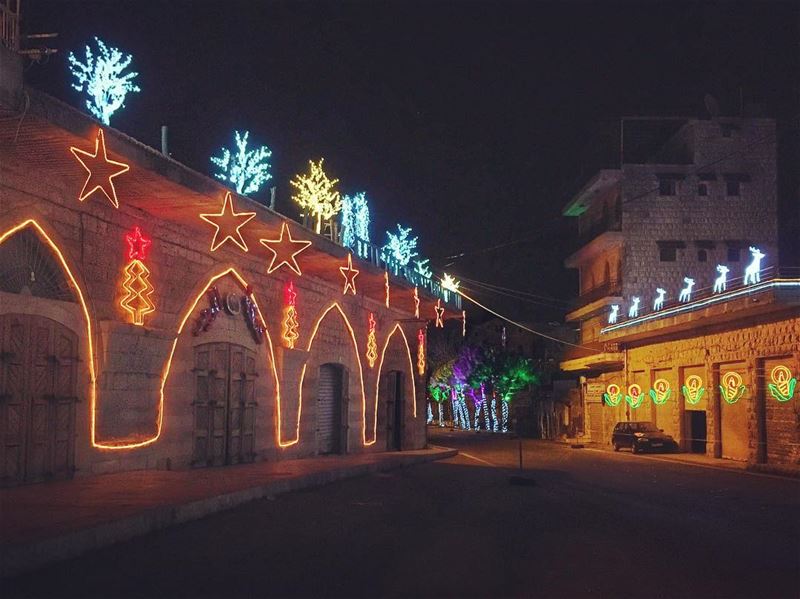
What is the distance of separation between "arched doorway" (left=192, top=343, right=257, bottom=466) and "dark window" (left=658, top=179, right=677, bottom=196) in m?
32.6

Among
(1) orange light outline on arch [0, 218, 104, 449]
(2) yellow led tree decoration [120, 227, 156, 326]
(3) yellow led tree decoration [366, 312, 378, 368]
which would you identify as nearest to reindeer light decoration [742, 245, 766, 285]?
(3) yellow led tree decoration [366, 312, 378, 368]

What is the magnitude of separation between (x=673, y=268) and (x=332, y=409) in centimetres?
2710

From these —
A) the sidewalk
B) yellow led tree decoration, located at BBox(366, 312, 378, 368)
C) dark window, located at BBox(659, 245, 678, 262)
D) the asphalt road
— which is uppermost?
dark window, located at BBox(659, 245, 678, 262)

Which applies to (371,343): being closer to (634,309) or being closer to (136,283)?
(136,283)

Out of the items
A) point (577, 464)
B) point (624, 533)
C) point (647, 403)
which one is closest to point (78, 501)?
point (624, 533)

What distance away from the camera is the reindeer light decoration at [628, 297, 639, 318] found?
145 ft

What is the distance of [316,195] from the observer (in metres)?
22.9

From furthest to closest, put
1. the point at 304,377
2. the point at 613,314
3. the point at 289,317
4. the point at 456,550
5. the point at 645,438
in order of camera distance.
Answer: the point at 613,314 → the point at 645,438 → the point at 304,377 → the point at 289,317 → the point at 456,550

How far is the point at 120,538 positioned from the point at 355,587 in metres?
3.41

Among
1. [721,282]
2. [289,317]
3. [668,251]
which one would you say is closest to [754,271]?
[721,282]

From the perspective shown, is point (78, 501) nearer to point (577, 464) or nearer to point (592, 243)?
point (577, 464)

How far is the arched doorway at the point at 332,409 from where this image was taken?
25391mm

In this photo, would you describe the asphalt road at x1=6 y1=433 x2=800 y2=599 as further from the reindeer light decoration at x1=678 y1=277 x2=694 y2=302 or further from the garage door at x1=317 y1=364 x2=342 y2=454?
the reindeer light decoration at x1=678 y1=277 x2=694 y2=302

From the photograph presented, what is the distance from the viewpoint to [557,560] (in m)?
9.05
